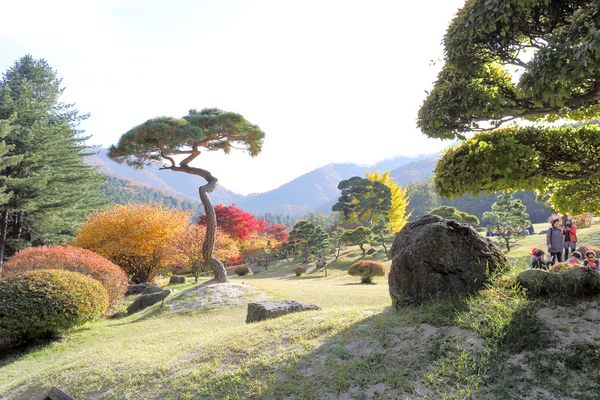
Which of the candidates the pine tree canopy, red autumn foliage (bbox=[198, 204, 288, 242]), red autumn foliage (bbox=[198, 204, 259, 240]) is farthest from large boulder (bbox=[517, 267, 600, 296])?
red autumn foliage (bbox=[198, 204, 259, 240])

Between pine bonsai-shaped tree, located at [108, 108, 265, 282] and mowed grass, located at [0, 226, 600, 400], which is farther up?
pine bonsai-shaped tree, located at [108, 108, 265, 282]

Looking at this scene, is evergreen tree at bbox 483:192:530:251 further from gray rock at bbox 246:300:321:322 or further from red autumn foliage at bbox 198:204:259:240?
red autumn foliage at bbox 198:204:259:240

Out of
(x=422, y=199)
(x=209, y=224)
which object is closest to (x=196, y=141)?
(x=209, y=224)

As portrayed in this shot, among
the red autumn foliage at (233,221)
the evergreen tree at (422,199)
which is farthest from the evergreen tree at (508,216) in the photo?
the evergreen tree at (422,199)

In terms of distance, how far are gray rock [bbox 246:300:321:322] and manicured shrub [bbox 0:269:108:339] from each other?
189 inches

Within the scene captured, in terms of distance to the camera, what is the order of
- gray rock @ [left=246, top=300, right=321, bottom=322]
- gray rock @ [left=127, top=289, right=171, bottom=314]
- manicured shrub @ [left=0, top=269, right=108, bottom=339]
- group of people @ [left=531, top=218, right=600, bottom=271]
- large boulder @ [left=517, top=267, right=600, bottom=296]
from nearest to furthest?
large boulder @ [left=517, top=267, right=600, bottom=296], gray rock @ [left=246, top=300, right=321, bottom=322], manicured shrub @ [left=0, top=269, right=108, bottom=339], group of people @ [left=531, top=218, right=600, bottom=271], gray rock @ [left=127, top=289, right=171, bottom=314]

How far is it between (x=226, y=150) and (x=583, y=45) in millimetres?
14851

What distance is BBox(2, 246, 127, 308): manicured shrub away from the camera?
38.8 feet

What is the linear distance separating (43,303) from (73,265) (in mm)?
4103

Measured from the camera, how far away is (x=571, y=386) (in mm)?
3061

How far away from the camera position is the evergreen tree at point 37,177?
59.2 ft

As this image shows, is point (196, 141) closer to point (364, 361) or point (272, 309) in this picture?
point (272, 309)

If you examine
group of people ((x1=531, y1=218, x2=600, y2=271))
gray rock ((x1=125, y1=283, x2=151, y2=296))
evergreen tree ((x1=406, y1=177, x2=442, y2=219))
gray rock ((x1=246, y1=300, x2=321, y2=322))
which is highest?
evergreen tree ((x1=406, y1=177, x2=442, y2=219))

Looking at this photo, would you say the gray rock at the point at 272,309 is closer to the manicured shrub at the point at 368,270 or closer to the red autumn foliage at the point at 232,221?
the manicured shrub at the point at 368,270
